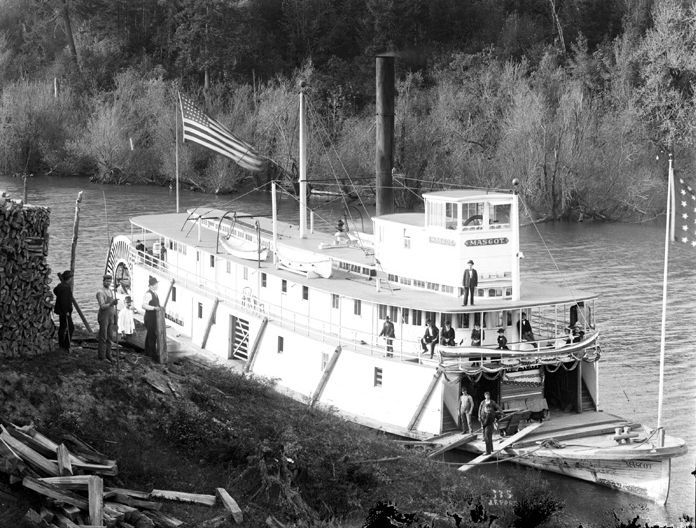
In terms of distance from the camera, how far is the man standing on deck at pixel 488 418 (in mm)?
29625

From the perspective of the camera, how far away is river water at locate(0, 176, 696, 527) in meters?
30.1

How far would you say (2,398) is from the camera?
68.2 ft

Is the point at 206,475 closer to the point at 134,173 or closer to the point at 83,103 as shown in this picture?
the point at 134,173

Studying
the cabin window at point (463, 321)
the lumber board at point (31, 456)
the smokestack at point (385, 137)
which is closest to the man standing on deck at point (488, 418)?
the cabin window at point (463, 321)

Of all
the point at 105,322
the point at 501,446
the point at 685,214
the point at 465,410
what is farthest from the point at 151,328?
the point at 685,214

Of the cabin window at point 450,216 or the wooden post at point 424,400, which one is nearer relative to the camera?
the wooden post at point 424,400

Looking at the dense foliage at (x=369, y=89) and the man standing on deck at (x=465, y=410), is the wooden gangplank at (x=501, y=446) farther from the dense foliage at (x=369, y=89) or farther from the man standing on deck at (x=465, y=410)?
the dense foliage at (x=369, y=89)

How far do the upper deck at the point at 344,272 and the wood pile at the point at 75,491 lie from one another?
496 inches

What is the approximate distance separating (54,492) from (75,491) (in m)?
0.40

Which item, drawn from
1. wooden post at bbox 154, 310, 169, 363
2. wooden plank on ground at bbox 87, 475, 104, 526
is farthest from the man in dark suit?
wooden plank on ground at bbox 87, 475, 104, 526

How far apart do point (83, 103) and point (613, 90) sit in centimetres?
3739

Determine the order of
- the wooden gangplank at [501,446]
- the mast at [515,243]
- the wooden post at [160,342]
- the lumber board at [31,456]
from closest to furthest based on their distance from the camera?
1. the lumber board at [31,456]
2. the wooden post at [160,342]
3. the wooden gangplank at [501,446]
4. the mast at [515,243]

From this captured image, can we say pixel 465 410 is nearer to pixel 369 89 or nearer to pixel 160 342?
pixel 160 342

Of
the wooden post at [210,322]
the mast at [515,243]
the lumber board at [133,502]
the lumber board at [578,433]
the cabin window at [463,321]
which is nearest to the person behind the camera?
the lumber board at [133,502]
